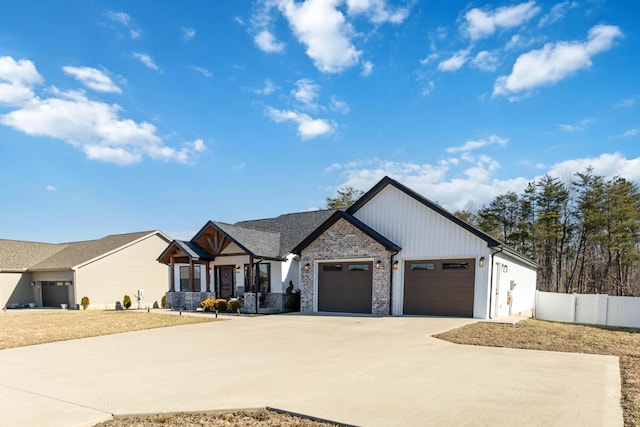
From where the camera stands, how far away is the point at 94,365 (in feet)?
25.5

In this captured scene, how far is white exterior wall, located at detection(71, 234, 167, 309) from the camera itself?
25.7m

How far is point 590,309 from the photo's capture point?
1642 centimetres

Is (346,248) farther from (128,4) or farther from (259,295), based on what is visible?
(128,4)

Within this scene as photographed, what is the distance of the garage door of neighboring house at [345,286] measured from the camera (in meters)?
17.3

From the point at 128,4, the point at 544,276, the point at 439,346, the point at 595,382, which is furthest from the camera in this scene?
the point at 544,276

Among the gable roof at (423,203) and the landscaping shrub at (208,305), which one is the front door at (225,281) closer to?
the landscaping shrub at (208,305)

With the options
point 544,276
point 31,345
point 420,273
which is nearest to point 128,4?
point 31,345

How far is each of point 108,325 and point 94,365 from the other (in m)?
8.11

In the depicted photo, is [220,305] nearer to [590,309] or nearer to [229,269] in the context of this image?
[229,269]

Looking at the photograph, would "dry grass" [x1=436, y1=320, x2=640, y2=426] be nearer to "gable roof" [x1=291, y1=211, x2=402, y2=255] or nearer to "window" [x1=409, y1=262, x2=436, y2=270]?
"window" [x1=409, y1=262, x2=436, y2=270]

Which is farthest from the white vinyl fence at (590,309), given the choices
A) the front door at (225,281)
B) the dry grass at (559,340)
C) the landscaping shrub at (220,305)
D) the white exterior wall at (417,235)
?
the front door at (225,281)

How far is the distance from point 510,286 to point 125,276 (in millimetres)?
24909

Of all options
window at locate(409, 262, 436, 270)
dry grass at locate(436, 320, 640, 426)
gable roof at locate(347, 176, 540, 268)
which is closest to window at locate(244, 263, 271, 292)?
gable roof at locate(347, 176, 540, 268)

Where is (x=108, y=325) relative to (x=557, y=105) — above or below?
below
